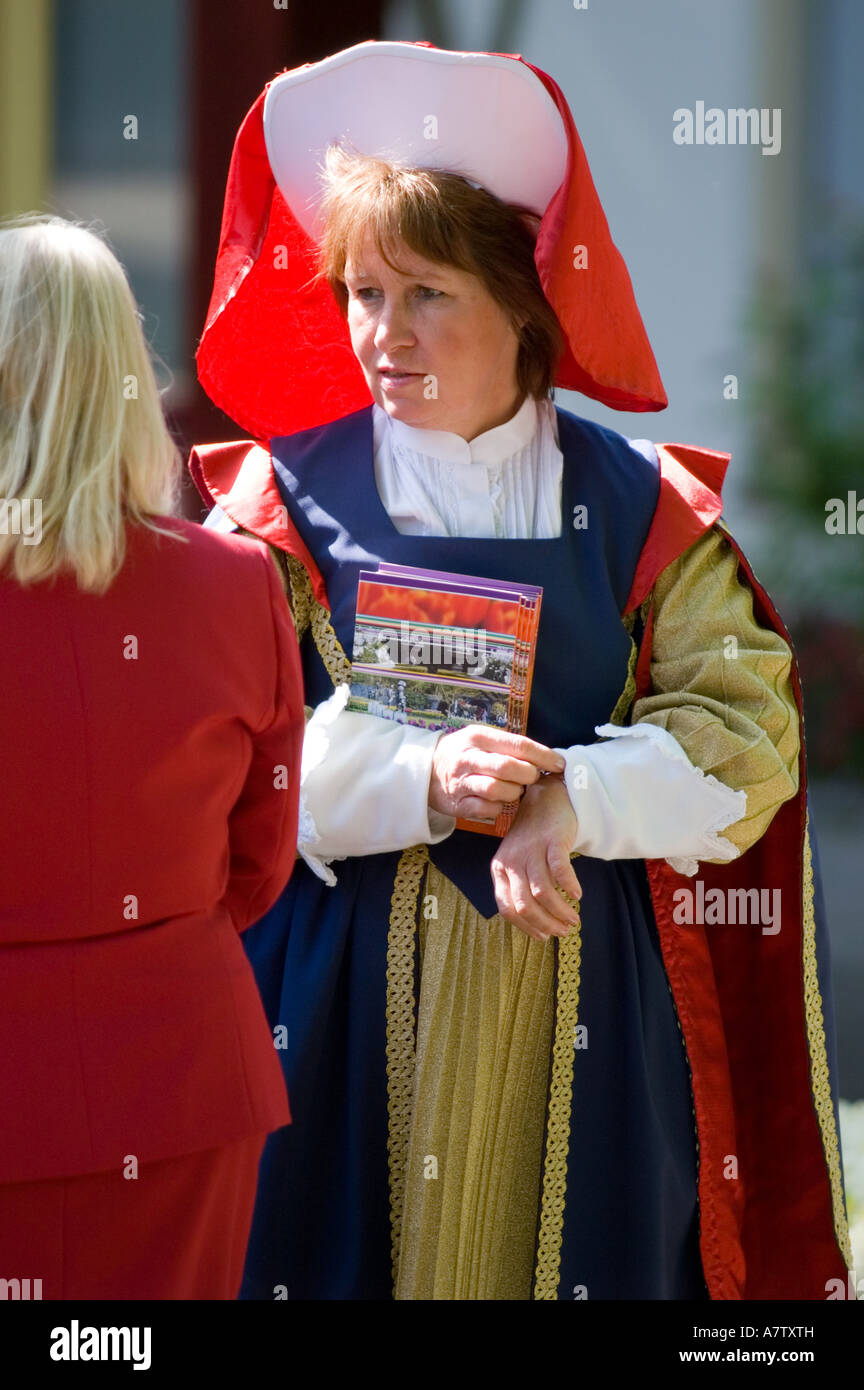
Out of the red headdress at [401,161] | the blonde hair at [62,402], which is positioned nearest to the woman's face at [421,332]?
the red headdress at [401,161]

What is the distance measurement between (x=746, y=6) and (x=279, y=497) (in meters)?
5.65

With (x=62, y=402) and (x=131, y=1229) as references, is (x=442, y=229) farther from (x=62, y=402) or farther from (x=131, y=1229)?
(x=131, y=1229)

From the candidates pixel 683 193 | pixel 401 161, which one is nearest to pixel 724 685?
pixel 401 161

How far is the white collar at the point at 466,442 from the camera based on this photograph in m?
2.40

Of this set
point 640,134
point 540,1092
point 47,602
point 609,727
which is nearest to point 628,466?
point 609,727

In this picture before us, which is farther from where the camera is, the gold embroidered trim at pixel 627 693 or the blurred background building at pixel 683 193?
the blurred background building at pixel 683 193

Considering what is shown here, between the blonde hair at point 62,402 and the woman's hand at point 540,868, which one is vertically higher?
the blonde hair at point 62,402

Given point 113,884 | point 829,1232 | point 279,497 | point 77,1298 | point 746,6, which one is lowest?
point 829,1232

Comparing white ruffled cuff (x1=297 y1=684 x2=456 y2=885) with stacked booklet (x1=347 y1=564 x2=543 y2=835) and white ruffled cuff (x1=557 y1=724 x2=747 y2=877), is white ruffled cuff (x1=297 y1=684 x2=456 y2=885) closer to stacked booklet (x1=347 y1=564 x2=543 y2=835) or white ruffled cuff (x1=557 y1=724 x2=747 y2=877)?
stacked booklet (x1=347 y1=564 x2=543 y2=835)

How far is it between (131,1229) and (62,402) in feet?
2.79

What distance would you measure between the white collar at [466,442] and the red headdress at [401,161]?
13 cm

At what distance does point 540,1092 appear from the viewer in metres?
2.32

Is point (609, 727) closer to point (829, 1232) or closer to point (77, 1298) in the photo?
point (829, 1232)

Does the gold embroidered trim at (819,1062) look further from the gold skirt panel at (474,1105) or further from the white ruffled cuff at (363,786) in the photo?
the white ruffled cuff at (363,786)
